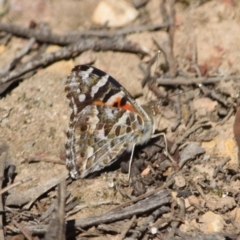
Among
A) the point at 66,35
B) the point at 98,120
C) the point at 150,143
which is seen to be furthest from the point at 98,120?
the point at 66,35

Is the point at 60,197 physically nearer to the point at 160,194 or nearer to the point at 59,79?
the point at 160,194

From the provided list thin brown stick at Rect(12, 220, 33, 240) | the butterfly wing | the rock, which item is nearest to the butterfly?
the butterfly wing

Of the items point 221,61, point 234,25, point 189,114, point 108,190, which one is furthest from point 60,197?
point 234,25

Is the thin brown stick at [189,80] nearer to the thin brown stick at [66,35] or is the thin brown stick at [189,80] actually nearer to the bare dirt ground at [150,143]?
the bare dirt ground at [150,143]

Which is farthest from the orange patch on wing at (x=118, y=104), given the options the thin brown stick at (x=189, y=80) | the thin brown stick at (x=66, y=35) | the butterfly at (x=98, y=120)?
the thin brown stick at (x=66, y=35)

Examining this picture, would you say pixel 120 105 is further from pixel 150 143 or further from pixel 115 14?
pixel 115 14

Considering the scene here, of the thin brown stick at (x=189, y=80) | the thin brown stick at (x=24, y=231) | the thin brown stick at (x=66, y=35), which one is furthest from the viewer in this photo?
the thin brown stick at (x=66, y=35)

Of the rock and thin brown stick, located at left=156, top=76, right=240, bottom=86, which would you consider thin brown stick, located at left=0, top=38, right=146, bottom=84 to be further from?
thin brown stick, located at left=156, top=76, right=240, bottom=86
